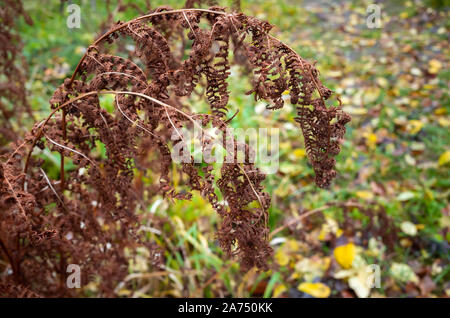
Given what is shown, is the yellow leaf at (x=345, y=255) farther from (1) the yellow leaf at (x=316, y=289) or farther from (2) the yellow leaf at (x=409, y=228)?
(2) the yellow leaf at (x=409, y=228)

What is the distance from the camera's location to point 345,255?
80.7 inches

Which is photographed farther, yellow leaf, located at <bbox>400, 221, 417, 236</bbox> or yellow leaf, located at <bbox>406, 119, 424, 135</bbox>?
yellow leaf, located at <bbox>406, 119, 424, 135</bbox>

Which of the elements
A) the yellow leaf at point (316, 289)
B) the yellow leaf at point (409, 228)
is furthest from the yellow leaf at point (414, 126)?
the yellow leaf at point (316, 289)

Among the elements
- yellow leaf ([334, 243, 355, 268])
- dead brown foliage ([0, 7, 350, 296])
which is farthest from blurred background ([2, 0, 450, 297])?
dead brown foliage ([0, 7, 350, 296])

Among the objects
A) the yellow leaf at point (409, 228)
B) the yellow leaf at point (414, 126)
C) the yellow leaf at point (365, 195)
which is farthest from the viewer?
the yellow leaf at point (414, 126)

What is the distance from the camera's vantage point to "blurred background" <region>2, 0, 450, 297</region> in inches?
80.8

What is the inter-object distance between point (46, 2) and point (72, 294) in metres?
4.36

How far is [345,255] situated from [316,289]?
0.25 metres

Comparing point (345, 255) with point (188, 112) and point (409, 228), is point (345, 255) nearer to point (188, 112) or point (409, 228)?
point (409, 228)

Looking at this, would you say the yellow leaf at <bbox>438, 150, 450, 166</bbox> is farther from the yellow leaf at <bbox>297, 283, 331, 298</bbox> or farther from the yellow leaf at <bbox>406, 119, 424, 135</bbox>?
the yellow leaf at <bbox>297, 283, 331, 298</bbox>

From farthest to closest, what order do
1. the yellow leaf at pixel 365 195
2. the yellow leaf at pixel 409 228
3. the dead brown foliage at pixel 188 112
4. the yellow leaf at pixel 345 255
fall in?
1. the yellow leaf at pixel 365 195
2. the yellow leaf at pixel 409 228
3. the yellow leaf at pixel 345 255
4. the dead brown foliage at pixel 188 112

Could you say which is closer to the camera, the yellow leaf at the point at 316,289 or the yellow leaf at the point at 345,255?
the yellow leaf at the point at 316,289

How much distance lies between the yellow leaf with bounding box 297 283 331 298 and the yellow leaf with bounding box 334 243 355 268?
0.17 meters

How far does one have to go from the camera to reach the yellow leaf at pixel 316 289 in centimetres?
192
